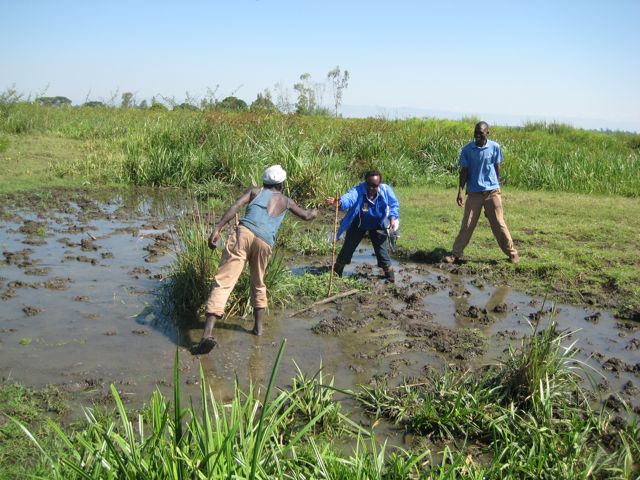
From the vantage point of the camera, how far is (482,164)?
9266 millimetres

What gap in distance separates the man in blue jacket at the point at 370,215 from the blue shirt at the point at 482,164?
155 centimetres

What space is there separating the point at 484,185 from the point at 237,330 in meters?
4.41

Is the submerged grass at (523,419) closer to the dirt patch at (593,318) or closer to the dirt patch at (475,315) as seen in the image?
the dirt patch at (475,315)

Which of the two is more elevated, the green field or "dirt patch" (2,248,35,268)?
the green field

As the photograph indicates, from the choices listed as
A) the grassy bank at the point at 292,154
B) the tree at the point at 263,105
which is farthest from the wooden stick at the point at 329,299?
the tree at the point at 263,105

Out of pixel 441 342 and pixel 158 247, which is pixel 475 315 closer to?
pixel 441 342

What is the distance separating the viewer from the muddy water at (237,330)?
5715 mm

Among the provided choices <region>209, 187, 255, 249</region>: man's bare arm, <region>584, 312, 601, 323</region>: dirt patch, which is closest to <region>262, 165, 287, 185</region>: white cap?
<region>209, 187, 255, 249</region>: man's bare arm

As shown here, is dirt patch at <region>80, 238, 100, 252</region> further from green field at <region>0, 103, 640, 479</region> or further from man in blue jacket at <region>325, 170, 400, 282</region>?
man in blue jacket at <region>325, 170, 400, 282</region>

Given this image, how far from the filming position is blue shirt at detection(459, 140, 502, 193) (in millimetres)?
9250

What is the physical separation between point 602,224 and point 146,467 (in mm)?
10628

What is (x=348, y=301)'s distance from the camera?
7840 millimetres

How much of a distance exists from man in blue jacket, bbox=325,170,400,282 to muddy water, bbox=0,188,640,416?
Result: 39 centimetres

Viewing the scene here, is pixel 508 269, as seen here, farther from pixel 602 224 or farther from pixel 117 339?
pixel 117 339
